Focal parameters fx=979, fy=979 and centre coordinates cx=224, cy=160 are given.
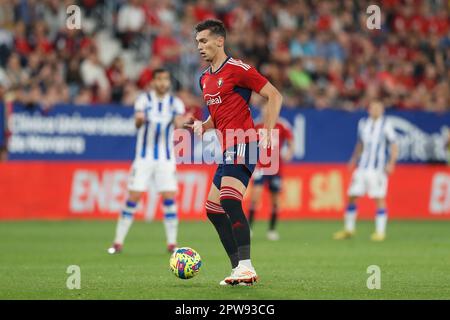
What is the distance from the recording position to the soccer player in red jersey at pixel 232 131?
32.9ft

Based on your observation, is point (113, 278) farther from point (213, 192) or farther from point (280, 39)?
point (280, 39)

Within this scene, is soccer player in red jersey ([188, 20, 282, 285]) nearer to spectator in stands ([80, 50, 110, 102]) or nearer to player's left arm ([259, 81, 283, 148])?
player's left arm ([259, 81, 283, 148])

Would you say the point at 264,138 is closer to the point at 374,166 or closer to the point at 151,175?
the point at 151,175

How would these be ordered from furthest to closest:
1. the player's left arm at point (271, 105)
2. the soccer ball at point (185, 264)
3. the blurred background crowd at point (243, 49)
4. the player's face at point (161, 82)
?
1. the blurred background crowd at point (243, 49)
2. the player's face at point (161, 82)
3. the soccer ball at point (185, 264)
4. the player's left arm at point (271, 105)

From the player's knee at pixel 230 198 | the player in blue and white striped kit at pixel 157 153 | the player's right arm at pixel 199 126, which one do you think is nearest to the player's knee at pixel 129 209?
the player in blue and white striped kit at pixel 157 153

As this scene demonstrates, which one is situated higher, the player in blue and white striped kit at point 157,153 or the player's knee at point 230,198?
the player in blue and white striped kit at point 157,153

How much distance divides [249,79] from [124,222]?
208 inches

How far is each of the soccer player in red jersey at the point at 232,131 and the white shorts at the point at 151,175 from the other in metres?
4.60

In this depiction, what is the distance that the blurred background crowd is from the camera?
2245 cm

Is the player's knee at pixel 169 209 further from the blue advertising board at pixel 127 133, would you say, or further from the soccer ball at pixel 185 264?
the blue advertising board at pixel 127 133

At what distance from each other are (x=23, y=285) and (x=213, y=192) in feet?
7.25
